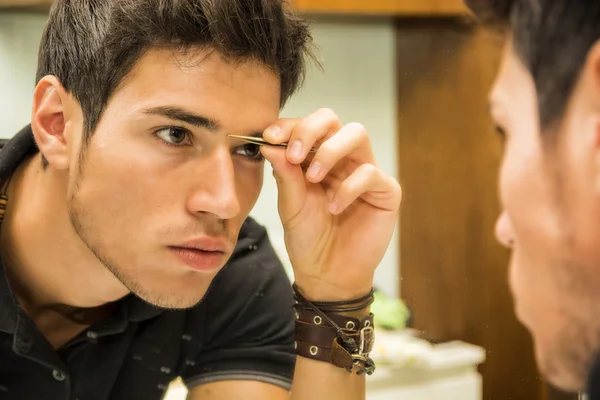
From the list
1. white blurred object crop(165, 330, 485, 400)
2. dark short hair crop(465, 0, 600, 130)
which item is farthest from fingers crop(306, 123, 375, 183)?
dark short hair crop(465, 0, 600, 130)

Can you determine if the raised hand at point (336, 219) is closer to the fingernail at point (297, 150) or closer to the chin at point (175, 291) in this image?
the fingernail at point (297, 150)

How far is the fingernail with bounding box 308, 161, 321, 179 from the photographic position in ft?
2.97

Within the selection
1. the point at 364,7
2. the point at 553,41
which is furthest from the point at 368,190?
the point at 364,7

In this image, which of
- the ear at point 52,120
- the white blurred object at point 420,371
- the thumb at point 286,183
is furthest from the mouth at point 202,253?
the white blurred object at point 420,371

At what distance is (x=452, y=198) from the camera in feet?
3.67

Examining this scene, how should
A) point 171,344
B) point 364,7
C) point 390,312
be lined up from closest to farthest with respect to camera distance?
1. point 171,344
2. point 390,312
3. point 364,7

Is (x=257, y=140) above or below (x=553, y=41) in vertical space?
above

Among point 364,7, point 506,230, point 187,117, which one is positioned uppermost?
point 364,7

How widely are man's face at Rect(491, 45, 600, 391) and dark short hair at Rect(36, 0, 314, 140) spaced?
441mm

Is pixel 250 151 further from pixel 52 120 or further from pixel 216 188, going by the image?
pixel 52 120

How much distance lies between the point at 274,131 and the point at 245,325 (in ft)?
1.37

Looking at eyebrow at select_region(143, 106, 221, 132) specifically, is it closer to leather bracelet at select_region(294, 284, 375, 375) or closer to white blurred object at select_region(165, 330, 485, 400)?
leather bracelet at select_region(294, 284, 375, 375)

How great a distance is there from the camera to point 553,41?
0.48m

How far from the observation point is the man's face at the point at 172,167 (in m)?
0.88
